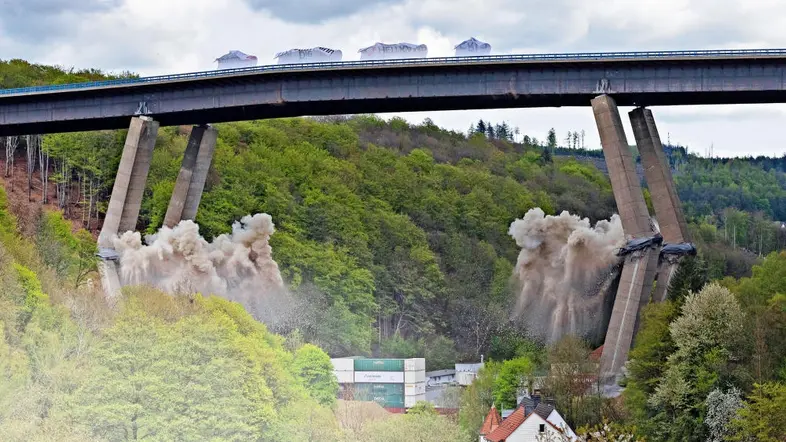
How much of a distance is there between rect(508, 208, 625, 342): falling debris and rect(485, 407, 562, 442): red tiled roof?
17308 millimetres

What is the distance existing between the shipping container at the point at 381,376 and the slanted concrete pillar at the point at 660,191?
3021 cm

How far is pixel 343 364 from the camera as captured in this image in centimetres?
9850

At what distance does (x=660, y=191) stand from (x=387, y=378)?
3263 cm

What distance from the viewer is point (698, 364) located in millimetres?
59812

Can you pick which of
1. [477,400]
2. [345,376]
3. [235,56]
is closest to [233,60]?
[235,56]

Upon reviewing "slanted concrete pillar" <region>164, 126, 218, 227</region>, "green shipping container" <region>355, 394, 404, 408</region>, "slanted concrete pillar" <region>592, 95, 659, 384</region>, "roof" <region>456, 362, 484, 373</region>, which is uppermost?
"slanted concrete pillar" <region>164, 126, 218, 227</region>

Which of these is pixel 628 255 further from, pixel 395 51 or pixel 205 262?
pixel 205 262

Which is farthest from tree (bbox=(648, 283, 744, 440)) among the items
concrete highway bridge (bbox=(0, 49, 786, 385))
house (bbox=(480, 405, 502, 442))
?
house (bbox=(480, 405, 502, 442))

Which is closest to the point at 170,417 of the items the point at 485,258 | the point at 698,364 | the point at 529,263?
the point at 698,364

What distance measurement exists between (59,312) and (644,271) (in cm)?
2598

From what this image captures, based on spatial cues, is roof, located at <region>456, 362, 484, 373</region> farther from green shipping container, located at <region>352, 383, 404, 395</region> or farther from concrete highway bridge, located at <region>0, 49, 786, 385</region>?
concrete highway bridge, located at <region>0, 49, 786, 385</region>

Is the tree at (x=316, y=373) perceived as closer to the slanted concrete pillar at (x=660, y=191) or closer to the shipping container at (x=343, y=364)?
the shipping container at (x=343, y=364)

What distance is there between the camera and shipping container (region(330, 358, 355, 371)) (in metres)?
98.0

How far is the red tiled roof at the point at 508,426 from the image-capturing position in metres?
67.2
